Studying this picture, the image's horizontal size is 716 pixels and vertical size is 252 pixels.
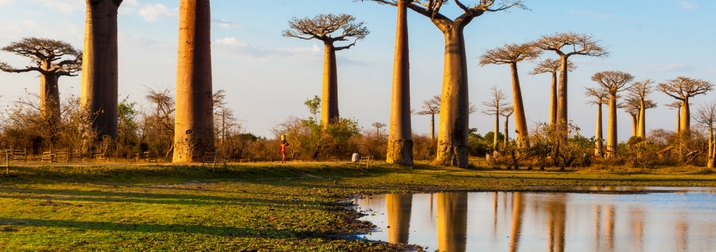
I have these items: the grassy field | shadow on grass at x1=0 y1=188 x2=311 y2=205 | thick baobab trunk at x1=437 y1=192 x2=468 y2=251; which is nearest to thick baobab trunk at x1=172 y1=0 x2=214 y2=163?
the grassy field

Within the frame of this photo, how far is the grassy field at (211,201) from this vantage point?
7.64 m

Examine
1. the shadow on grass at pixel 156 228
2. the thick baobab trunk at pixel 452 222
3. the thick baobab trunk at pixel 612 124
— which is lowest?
the thick baobab trunk at pixel 452 222

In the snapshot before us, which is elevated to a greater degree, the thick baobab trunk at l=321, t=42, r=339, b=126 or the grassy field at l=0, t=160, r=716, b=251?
the thick baobab trunk at l=321, t=42, r=339, b=126

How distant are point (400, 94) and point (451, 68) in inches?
126

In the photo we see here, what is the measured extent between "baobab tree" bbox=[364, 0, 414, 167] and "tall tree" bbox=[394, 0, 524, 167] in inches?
84.6

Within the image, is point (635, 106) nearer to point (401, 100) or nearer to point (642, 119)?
point (642, 119)

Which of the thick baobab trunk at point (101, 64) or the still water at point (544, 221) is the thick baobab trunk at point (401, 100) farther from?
the thick baobab trunk at point (101, 64)

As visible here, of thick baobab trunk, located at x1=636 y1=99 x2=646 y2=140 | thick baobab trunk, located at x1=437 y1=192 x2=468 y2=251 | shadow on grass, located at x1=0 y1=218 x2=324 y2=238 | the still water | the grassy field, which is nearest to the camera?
the grassy field

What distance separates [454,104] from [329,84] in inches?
474

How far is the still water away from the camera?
8766 mm

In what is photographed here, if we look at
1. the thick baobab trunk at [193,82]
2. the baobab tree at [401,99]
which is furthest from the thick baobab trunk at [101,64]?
the baobab tree at [401,99]

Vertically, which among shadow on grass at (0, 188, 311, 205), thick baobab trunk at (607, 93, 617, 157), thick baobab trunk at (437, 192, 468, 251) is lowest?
thick baobab trunk at (437, 192, 468, 251)

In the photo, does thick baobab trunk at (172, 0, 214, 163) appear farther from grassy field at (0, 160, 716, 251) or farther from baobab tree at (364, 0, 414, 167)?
baobab tree at (364, 0, 414, 167)

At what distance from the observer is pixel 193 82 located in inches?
842
